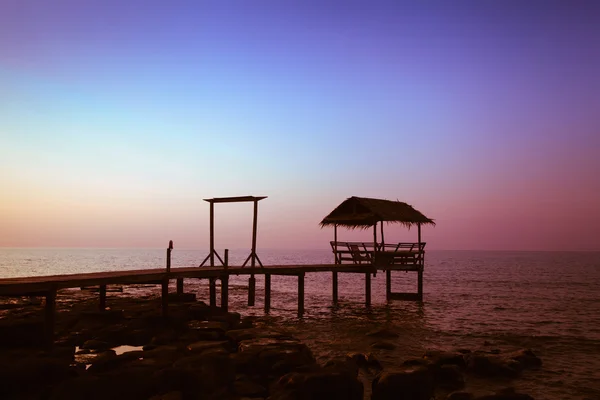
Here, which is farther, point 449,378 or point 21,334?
point 21,334

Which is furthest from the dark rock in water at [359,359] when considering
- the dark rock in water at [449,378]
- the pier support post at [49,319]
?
the pier support post at [49,319]

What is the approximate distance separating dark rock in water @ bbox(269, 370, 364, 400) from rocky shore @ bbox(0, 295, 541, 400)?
2cm

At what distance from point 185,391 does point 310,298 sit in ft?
89.4

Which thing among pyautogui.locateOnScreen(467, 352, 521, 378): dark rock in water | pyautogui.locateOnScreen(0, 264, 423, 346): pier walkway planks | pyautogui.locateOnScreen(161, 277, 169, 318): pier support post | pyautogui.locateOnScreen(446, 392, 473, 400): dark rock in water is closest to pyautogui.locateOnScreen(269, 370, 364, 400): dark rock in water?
pyautogui.locateOnScreen(446, 392, 473, 400): dark rock in water

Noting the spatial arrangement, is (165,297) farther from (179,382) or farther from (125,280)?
(179,382)

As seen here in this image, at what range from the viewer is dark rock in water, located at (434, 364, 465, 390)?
12242mm

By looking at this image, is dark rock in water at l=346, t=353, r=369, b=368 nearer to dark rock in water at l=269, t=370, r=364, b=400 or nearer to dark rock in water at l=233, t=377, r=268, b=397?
dark rock in water at l=269, t=370, r=364, b=400

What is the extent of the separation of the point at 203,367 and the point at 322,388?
256 centimetres

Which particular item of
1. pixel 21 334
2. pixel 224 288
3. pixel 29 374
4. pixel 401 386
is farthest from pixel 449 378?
pixel 224 288

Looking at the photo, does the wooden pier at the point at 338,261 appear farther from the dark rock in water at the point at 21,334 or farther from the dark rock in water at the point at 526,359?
the dark rock in water at the point at 526,359

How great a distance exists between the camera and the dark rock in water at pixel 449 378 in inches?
482

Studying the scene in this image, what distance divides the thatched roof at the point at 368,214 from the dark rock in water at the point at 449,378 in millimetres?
14530

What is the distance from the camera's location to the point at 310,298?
3653 centimetres

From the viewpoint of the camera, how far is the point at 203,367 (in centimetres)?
1009
